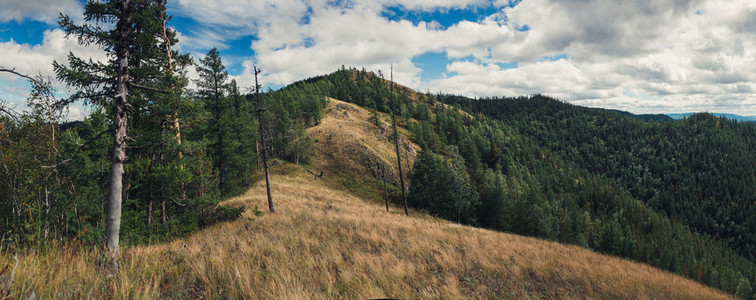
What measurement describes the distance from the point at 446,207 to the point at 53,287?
44.3m

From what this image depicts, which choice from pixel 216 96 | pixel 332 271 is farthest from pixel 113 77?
pixel 216 96

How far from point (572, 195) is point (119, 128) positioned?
14481cm

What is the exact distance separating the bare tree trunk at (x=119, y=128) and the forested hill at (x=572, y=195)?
27901 mm

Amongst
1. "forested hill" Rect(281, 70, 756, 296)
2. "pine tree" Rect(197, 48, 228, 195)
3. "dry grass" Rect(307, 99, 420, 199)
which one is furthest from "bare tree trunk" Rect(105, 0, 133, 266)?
"dry grass" Rect(307, 99, 420, 199)

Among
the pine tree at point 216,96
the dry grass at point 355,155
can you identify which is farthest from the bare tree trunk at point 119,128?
the dry grass at point 355,155

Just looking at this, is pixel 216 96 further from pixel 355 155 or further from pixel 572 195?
pixel 572 195

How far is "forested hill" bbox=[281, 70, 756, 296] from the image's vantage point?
47.5 meters

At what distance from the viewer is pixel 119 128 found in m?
5.55

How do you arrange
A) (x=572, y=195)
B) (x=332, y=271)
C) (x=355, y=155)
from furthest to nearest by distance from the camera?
1. (x=572, y=195)
2. (x=355, y=155)
3. (x=332, y=271)

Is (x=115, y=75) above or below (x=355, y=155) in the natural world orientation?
above

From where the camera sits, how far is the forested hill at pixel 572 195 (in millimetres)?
47469

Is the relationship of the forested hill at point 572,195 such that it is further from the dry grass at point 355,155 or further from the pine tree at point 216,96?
the pine tree at point 216,96

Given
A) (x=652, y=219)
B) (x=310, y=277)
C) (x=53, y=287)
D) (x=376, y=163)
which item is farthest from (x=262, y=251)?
(x=652, y=219)

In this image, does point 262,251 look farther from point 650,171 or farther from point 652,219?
point 650,171
